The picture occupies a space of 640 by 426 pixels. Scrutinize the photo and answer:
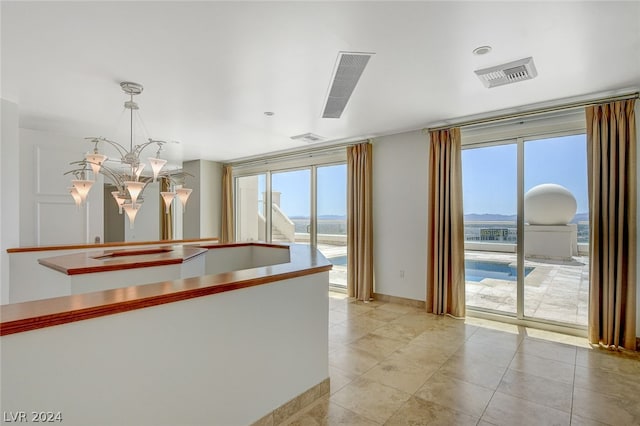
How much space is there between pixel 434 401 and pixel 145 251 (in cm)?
301

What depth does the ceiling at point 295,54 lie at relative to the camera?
6.76 ft

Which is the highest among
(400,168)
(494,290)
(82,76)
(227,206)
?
(82,76)

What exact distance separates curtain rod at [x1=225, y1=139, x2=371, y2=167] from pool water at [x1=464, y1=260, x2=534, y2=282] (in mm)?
2453

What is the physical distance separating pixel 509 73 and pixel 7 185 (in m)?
5.25

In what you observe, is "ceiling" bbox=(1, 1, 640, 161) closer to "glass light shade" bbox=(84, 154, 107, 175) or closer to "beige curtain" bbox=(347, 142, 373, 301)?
"glass light shade" bbox=(84, 154, 107, 175)

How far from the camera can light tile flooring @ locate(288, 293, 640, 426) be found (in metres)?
2.20

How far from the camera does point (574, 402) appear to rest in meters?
2.36

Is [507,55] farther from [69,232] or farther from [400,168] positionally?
[69,232]

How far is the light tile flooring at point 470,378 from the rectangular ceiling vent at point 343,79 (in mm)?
2617

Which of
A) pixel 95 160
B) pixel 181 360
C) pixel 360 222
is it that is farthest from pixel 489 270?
pixel 95 160

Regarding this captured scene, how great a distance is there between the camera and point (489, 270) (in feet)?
14.4

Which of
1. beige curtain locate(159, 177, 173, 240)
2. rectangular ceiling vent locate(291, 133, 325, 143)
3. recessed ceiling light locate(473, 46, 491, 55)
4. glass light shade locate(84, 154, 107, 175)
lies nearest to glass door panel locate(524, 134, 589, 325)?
recessed ceiling light locate(473, 46, 491, 55)

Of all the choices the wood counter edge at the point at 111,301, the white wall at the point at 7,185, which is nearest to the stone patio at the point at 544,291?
the wood counter edge at the point at 111,301

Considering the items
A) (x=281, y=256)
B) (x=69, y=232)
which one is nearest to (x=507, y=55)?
(x=281, y=256)
